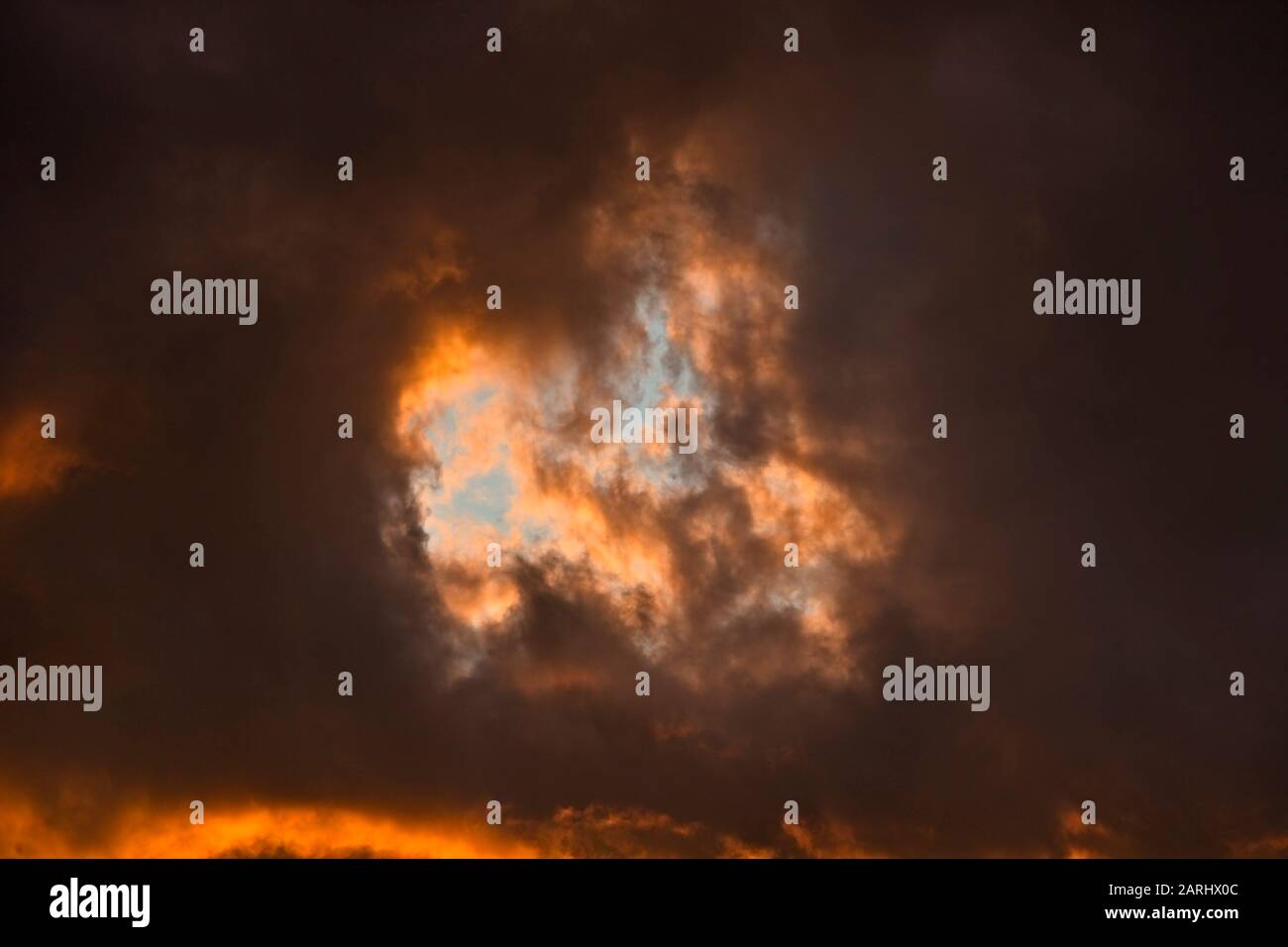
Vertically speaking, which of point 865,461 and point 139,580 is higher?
point 865,461

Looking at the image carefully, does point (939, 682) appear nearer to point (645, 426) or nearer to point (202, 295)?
point (645, 426)

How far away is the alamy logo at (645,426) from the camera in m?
29.8

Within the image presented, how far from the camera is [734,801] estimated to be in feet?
97.4

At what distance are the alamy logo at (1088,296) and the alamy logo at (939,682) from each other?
11.2m

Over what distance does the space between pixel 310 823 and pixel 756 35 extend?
90.7 ft

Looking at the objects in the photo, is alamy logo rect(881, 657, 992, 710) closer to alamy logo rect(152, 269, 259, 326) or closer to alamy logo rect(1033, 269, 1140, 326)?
alamy logo rect(1033, 269, 1140, 326)

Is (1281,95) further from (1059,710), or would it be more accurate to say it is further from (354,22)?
(354,22)

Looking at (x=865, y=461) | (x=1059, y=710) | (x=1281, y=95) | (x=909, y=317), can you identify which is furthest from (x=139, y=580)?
(x=1281, y=95)

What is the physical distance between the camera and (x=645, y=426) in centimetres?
2991

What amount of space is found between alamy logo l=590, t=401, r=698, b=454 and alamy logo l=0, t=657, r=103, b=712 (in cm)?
1679

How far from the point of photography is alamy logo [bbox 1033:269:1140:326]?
29.4 metres

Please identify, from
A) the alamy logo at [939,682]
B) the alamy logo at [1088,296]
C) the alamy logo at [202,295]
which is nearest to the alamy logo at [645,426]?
the alamy logo at [939,682]

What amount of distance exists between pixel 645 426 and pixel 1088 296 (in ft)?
45.8
